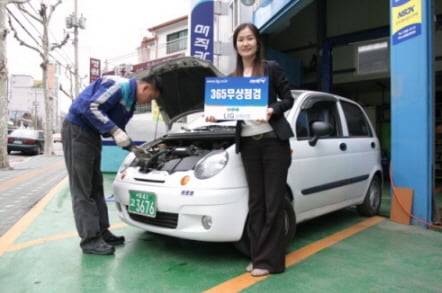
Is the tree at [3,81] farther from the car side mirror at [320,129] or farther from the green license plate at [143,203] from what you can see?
the car side mirror at [320,129]

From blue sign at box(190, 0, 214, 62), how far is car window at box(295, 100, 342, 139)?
5579 mm

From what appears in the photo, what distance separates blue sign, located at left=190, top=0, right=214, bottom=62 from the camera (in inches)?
367

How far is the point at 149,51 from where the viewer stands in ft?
80.0

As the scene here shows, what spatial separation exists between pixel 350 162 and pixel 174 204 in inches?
85.3

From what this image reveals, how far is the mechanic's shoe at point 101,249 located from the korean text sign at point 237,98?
1.45m

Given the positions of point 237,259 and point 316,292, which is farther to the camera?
point 237,259

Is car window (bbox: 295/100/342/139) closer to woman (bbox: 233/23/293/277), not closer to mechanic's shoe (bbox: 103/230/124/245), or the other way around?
woman (bbox: 233/23/293/277)

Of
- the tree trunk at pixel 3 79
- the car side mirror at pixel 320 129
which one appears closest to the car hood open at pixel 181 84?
the car side mirror at pixel 320 129

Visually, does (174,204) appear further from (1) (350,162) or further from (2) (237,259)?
(1) (350,162)

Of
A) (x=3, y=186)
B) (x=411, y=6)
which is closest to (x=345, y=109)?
(x=411, y=6)

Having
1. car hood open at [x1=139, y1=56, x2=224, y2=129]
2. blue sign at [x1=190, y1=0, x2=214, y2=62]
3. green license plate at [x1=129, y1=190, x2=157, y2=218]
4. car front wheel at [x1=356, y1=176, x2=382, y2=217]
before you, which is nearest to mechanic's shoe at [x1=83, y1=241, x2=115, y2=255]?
green license plate at [x1=129, y1=190, x2=157, y2=218]

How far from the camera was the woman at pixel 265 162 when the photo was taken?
2783 millimetres

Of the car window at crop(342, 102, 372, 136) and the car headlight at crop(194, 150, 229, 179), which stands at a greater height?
the car window at crop(342, 102, 372, 136)

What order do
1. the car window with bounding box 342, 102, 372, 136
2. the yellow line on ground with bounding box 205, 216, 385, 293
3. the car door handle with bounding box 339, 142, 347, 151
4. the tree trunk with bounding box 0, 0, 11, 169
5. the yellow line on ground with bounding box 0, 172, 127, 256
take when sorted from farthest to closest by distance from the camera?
the tree trunk with bounding box 0, 0, 11, 169 < the car window with bounding box 342, 102, 372, 136 < the car door handle with bounding box 339, 142, 347, 151 < the yellow line on ground with bounding box 0, 172, 127, 256 < the yellow line on ground with bounding box 205, 216, 385, 293
